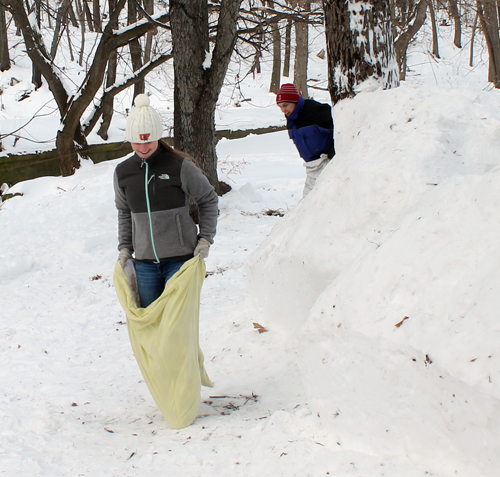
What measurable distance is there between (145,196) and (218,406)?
4.35 ft

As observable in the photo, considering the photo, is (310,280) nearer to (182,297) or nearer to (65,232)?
(182,297)

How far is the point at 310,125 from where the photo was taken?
14.5 ft

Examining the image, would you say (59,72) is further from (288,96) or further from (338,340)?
(338,340)

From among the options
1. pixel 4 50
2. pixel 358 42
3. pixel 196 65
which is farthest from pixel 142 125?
pixel 4 50

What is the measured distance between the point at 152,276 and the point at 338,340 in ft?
4.17

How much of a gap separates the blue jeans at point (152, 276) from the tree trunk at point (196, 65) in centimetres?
436

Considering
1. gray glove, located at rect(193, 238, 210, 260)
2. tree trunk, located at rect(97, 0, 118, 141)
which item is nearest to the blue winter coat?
gray glove, located at rect(193, 238, 210, 260)

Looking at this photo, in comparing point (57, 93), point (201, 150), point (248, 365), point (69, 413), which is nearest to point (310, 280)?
point (248, 365)

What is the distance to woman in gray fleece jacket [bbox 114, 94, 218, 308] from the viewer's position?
291cm

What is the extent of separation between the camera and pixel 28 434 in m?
2.78

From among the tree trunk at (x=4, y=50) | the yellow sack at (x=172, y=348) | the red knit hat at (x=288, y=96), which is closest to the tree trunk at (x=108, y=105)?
the tree trunk at (x=4, y=50)

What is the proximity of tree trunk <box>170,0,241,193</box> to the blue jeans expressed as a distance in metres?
4.36

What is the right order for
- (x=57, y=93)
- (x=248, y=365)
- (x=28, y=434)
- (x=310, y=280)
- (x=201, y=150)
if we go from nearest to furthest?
(x=28, y=434)
(x=310, y=280)
(x=248, y=365)
(x=201, y=150)
(x=57, y=93)

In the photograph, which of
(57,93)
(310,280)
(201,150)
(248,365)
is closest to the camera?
(310,280)
